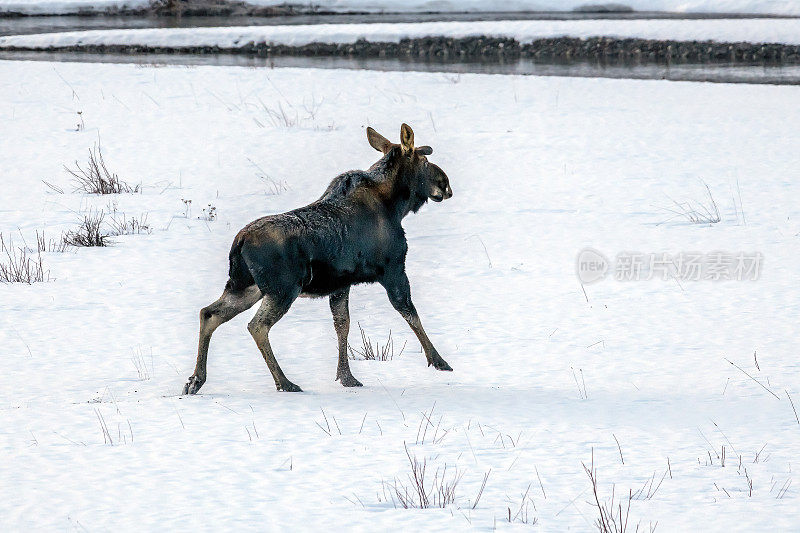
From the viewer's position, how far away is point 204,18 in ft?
156

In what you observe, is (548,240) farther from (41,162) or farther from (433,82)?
(433,82)

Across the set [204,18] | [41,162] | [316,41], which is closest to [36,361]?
[41,162]

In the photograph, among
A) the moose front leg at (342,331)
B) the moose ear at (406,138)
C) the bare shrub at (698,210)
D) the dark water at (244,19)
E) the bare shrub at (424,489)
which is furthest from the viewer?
the dark water at (244,19)

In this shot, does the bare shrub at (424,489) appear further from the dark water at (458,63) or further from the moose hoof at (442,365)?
the dark water at (458,63)

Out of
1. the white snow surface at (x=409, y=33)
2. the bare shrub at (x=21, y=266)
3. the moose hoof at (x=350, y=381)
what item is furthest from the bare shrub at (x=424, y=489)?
the white snow surface at (x=409, y=33)

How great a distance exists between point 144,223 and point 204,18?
37683mm

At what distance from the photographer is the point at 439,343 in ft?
25.8

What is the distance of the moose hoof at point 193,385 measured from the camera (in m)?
6.34

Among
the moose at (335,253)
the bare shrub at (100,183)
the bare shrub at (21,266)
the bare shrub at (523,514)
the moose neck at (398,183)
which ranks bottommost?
the bare shrub at (21,266)

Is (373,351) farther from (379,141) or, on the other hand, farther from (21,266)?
(21,266)

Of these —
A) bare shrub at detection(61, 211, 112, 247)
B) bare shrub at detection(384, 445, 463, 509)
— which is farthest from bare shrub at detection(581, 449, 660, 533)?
bare shrub at detection(61, 211, 112, 247)

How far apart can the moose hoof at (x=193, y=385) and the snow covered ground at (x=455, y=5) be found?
38211mm

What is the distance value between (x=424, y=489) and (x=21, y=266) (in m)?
5.96

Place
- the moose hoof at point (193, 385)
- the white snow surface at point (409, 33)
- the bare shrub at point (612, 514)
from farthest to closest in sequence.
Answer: the white snow surface at point (409, 33) → the moose hoof at point (193, 385) → the bare shrub at point (612, 514)
